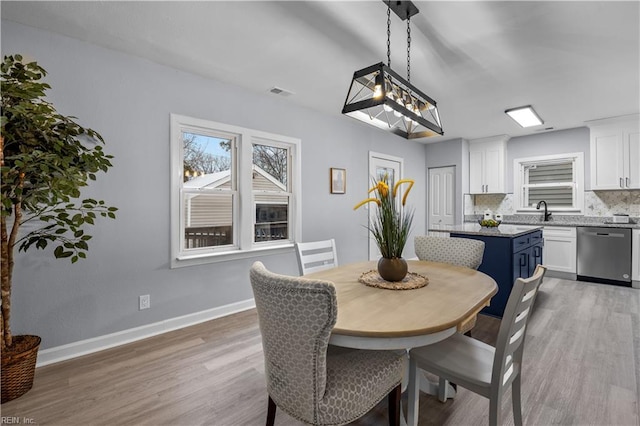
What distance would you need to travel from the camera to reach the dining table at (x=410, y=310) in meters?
1.19

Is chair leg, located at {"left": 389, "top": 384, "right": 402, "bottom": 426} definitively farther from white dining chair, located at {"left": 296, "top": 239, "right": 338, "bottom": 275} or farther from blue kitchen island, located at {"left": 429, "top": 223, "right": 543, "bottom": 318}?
blue kitchen island, located at {"left": 429, "top": 223, "right": 543, "bottom": 318}

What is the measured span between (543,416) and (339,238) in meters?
3.00

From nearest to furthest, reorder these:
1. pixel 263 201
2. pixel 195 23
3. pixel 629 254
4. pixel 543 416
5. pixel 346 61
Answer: pixel 543 416 → pixel 195 23 → pixel 346 61 → pixel 263 201 → pixel 629 254

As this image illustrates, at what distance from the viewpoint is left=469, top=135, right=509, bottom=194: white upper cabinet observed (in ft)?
18.7

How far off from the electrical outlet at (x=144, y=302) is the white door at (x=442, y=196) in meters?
5.12

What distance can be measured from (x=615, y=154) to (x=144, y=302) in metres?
6.54

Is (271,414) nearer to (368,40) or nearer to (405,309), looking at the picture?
(405,309)

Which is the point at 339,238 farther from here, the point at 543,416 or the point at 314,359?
the point at 314,359

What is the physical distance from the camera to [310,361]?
45.7 inches

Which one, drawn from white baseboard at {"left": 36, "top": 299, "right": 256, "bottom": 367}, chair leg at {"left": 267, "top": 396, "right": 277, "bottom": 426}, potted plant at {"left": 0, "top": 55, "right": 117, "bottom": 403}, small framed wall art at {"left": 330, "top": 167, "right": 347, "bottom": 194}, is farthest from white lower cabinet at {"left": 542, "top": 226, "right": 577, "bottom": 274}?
potted plant at {"left": 0, "top": 55, "right": 117, "bottom": 403}

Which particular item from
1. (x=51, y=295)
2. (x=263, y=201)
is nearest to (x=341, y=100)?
(x=263, y=201)

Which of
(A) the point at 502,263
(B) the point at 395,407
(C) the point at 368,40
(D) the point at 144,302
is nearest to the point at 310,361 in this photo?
(B) the point at 395,407

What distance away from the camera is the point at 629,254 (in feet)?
14.3

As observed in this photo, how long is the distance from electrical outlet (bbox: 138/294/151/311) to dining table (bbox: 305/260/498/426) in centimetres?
169
